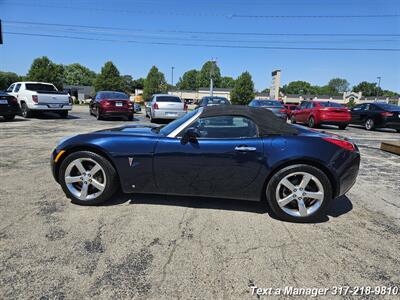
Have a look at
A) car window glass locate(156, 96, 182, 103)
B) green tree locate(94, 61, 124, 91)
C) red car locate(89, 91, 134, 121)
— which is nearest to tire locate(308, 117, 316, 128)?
car window glass locate(156, 96, 182, 103)

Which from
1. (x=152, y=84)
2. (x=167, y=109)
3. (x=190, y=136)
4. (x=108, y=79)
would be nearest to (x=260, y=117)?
(x=190, y=136)

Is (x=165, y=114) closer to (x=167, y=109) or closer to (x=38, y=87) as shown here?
(x=167, y=109)

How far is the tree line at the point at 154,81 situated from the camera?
53.7 metres

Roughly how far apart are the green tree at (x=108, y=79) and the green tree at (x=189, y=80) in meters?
82.3

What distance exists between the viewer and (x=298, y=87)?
162 meters

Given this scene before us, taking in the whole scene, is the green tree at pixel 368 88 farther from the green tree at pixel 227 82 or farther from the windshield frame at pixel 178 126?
the windshield frame at pixel 178 126

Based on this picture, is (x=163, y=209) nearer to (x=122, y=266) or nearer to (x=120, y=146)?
(x=120, y=146)

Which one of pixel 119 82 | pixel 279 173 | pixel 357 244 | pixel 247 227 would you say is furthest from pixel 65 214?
pixel 119 82

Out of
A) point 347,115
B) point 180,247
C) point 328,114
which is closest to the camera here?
point 180,247

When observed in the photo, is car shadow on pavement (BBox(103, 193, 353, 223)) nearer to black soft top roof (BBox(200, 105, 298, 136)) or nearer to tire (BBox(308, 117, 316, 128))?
black soft top roof (BBox(200, 105, 298, 136))

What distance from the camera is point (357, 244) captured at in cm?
291

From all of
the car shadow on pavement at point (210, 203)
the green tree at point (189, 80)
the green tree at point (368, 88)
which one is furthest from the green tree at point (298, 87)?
the car shadow on pavement at point (210, 203)

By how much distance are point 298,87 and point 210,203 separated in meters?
171

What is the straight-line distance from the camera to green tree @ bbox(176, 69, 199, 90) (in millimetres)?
137125
